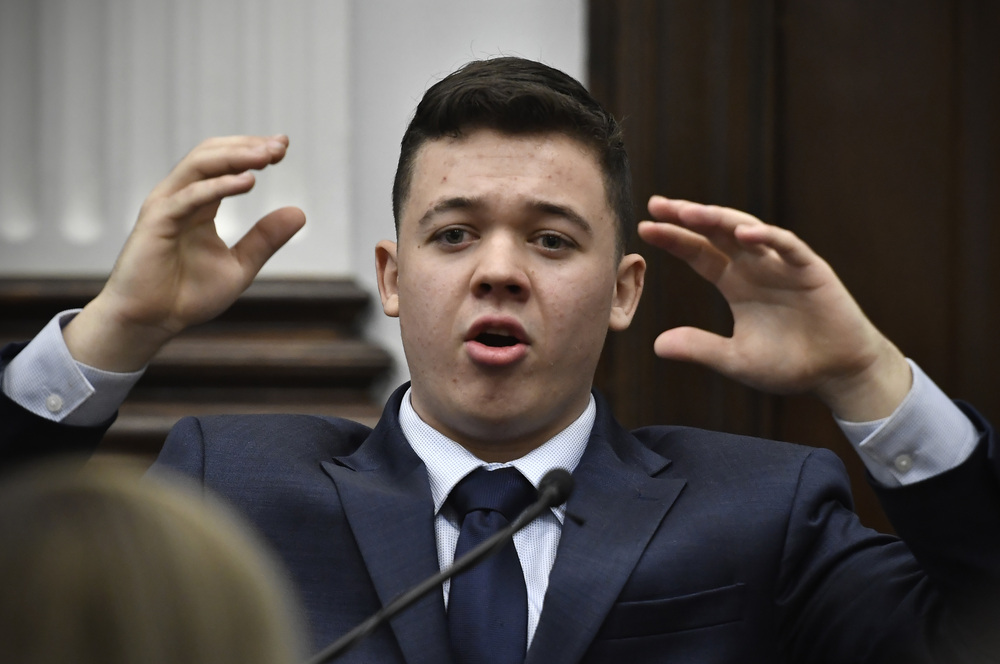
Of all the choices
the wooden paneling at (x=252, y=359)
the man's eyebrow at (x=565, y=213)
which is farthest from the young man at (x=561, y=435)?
the wooden paneling at (x=252, y=359)

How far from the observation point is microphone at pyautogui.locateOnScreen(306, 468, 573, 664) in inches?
27.3

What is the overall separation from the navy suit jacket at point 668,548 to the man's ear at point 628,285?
215 millimetres

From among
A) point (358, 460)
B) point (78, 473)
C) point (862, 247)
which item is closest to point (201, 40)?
point (358, 460)

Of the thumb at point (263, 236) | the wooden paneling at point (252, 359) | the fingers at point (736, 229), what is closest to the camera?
the fingers at point (736, 229)

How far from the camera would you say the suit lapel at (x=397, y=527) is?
1.07 m

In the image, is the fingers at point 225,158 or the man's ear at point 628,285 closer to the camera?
the fingers at point 225,158

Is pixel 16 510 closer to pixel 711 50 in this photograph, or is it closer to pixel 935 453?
pixel 935 453

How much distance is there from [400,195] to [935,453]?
2.32 ft

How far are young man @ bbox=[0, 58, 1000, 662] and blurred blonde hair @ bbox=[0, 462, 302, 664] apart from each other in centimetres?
69

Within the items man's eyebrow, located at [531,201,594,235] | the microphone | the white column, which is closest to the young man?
man's eyebrow, located at [531,201,594,235]

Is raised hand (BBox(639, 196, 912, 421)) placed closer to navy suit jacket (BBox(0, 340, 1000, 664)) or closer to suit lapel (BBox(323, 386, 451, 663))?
navy suit jacket (BBox(0, 340, 1000, 664))

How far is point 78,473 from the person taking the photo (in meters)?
0.42

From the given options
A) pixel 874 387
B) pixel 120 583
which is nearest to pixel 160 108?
pixel 874 387

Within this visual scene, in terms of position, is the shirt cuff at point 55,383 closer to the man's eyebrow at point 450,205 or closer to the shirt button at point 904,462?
the man's eyebrow at point 450,205
